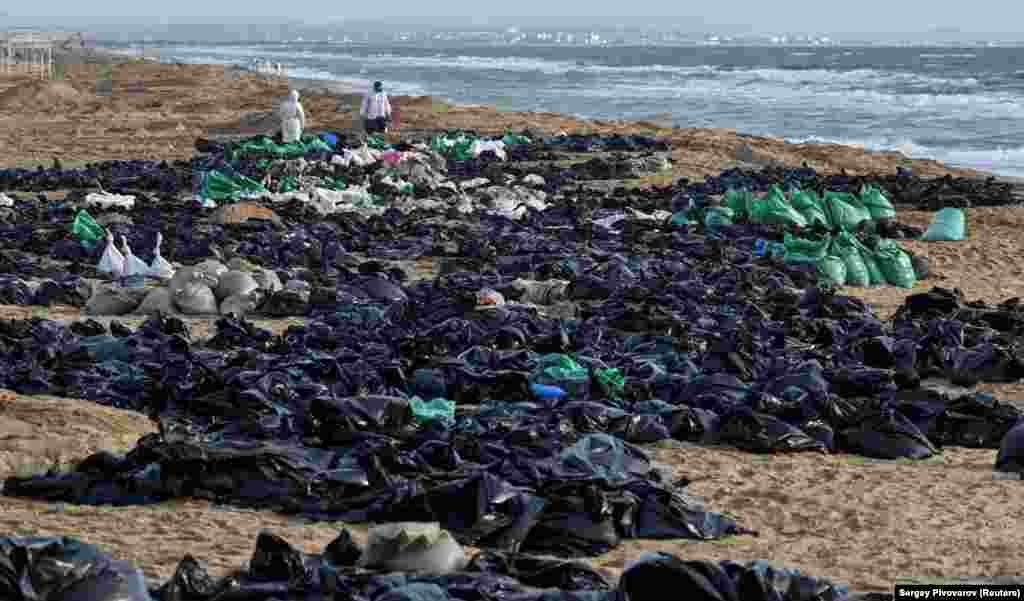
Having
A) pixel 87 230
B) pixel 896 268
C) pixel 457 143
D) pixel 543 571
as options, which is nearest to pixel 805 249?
pixel 896 268

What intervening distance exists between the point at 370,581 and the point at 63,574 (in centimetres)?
101

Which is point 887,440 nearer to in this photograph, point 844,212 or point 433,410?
point 433,410

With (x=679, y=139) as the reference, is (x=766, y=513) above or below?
below

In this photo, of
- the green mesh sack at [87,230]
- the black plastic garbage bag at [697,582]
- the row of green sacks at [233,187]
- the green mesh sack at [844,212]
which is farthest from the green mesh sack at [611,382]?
the row of green sacks at [233,187]

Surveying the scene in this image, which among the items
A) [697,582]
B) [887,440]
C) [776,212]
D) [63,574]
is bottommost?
[887,440]

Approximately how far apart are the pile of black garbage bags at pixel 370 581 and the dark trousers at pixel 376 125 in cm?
2141

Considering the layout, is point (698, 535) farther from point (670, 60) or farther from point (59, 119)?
point (670, 60)

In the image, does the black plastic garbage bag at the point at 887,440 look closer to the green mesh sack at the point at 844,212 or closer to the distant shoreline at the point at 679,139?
the green mesh sack at the point at 844,212

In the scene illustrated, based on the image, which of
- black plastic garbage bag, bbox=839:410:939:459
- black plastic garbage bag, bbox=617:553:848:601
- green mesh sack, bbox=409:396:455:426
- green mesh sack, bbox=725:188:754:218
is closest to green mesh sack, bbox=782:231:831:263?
green mesh sack, bbox=725:188:754:218

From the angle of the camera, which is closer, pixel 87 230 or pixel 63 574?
pixel 63 574

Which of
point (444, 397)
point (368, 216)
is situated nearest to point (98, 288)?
point (444, 397)

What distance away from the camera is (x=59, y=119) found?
32.3 meters

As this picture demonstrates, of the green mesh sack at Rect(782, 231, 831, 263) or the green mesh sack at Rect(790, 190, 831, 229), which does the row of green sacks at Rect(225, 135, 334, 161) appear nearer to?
the green mesh sack at Rect(790, 190, 831, 229)

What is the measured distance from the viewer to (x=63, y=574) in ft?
15.9
